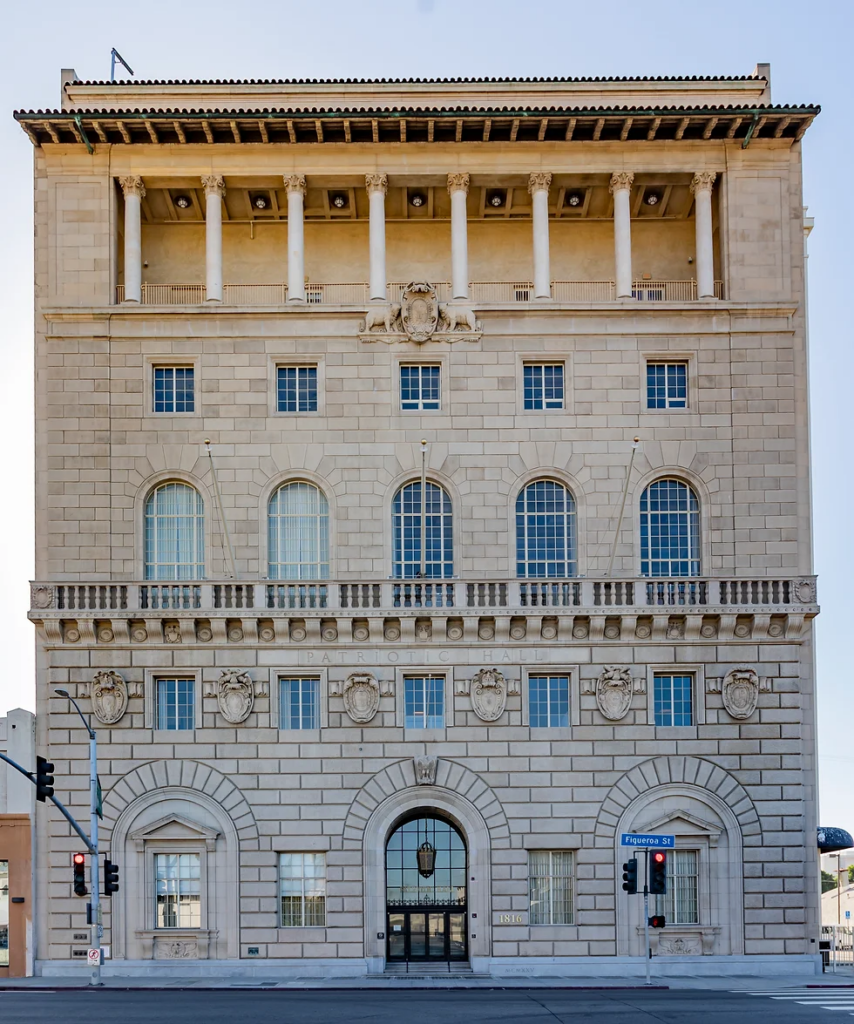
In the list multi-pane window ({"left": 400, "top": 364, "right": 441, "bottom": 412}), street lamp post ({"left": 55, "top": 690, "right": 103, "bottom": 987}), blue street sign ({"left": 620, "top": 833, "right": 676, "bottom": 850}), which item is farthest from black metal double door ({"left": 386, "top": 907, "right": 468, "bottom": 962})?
multi-pane window ({"left": 400, "top": 364, "right": 441, "bottom": 412})

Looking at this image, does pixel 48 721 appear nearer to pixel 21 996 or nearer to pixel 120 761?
pixel 120 761

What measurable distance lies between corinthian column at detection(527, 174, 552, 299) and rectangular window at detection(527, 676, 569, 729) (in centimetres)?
1358

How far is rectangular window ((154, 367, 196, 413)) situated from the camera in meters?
53.1

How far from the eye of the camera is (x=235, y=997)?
43.4 m

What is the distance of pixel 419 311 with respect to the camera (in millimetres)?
52844

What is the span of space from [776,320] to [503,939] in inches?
923

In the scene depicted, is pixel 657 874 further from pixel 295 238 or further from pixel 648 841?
pixel 295 238

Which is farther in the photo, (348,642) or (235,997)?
(348,642)

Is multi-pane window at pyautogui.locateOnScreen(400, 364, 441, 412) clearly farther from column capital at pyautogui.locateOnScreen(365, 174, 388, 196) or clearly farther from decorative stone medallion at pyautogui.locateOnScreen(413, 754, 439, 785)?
decorative stone medallion at pyautogui.locateOnScreen(413, 754, 439, 785)

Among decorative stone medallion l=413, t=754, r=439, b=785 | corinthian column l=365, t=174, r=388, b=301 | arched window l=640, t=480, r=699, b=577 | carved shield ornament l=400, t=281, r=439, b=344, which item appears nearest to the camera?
decorative stone medallion l=413, t=754, r=439, b=785

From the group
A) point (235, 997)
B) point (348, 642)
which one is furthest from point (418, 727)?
point (235, 997)

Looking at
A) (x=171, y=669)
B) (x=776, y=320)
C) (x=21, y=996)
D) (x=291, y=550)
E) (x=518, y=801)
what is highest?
(x=776, y=320)

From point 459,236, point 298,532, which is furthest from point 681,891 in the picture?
point 459,236

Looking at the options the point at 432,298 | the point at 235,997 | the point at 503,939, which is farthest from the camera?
the point at 432,298
